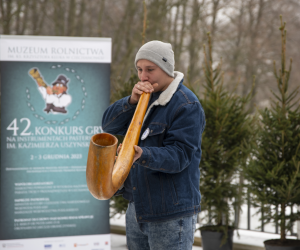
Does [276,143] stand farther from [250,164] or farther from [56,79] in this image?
[56,79]

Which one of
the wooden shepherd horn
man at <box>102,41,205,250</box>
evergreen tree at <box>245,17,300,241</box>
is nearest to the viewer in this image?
the wooden shepherd horn

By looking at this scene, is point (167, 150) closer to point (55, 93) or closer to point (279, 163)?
point (279, 163)

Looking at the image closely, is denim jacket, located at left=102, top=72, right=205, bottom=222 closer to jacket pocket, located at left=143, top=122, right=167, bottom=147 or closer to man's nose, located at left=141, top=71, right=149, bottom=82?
jacket pocket, located at left=143, top=122, right=167, bottom=147

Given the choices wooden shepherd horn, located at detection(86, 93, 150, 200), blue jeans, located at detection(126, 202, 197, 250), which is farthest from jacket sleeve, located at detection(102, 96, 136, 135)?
blue jeans, located at detection(126, 202, 197, 250)

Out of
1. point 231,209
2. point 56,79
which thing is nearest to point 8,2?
point 56,79

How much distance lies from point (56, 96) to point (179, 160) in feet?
8.37

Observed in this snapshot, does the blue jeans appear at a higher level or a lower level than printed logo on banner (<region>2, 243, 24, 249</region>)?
higher

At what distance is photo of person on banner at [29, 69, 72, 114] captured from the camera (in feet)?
12.9

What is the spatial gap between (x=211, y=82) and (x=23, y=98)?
1.98 metres

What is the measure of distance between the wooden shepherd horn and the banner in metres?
2.39

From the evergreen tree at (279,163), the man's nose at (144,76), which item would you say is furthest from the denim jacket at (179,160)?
the evergreen tree at (279,163)

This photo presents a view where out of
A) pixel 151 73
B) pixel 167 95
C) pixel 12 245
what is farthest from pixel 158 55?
pixel 12 245

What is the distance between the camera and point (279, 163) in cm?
367

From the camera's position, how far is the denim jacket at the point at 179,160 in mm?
1742
